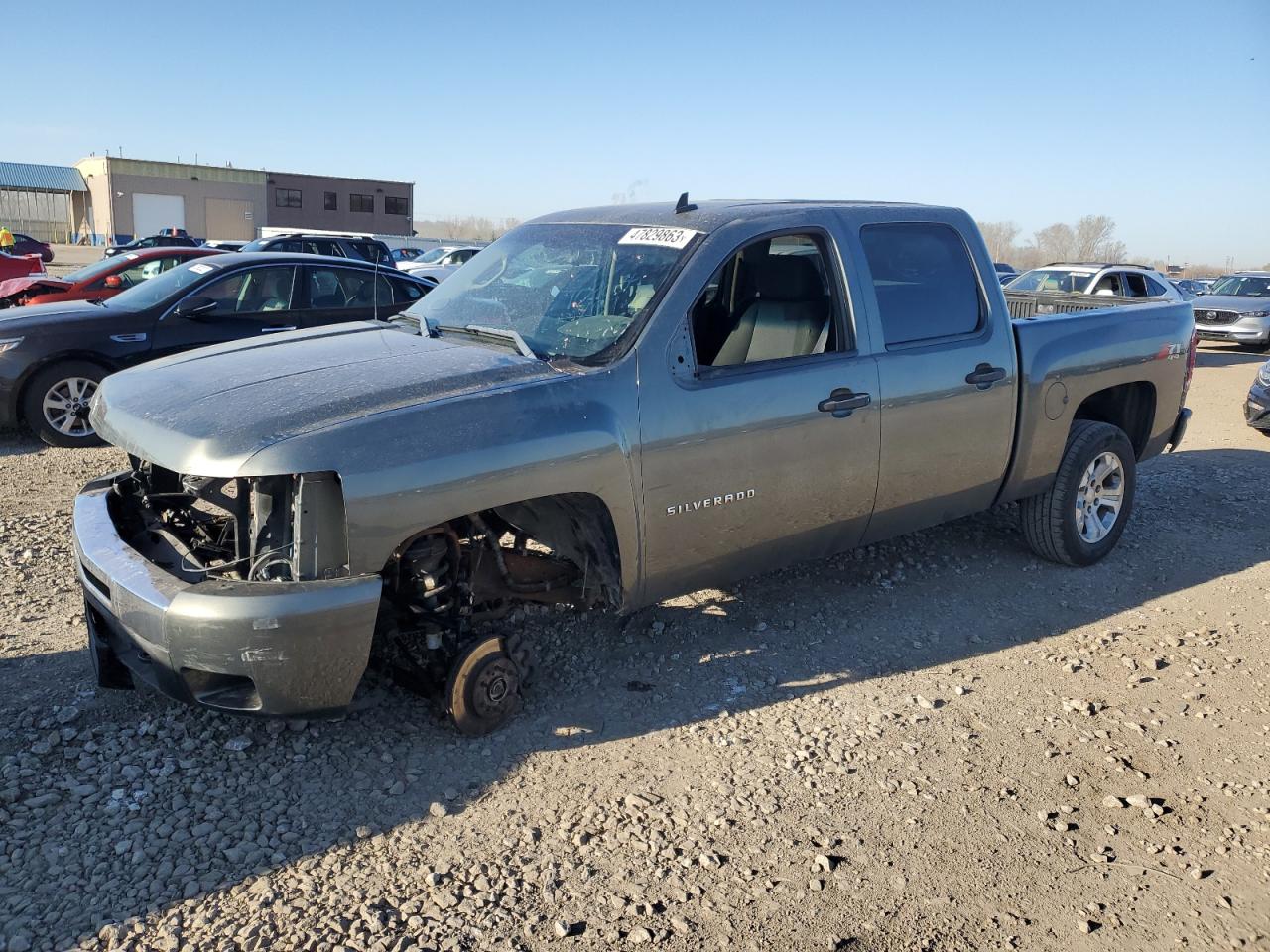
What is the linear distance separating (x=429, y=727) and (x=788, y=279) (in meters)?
2.55

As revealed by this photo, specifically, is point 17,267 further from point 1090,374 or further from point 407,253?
point 1090,374

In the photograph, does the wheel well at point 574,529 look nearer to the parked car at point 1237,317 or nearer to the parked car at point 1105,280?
the parked car at point 1105,280

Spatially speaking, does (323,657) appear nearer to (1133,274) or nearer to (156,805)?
(156,805)

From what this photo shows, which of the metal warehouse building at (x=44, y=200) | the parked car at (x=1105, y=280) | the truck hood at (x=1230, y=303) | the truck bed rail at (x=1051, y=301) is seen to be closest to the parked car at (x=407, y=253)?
the parked car at (x=1105, y=280)

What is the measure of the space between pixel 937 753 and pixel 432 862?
1928 mm

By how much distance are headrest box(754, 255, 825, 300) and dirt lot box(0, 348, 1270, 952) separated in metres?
1.56

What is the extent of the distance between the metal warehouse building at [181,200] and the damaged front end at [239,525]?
62.5m

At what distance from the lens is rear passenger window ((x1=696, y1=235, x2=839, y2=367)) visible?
4.46m

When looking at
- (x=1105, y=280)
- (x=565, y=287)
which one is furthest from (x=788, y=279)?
(x=1105, y=280)

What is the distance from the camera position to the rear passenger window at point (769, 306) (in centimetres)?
446

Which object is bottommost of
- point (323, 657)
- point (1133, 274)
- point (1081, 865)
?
point (1081, 865)

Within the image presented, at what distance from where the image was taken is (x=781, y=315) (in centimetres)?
455

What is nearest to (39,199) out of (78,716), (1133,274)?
(1133,274)

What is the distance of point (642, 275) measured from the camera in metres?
4.08
